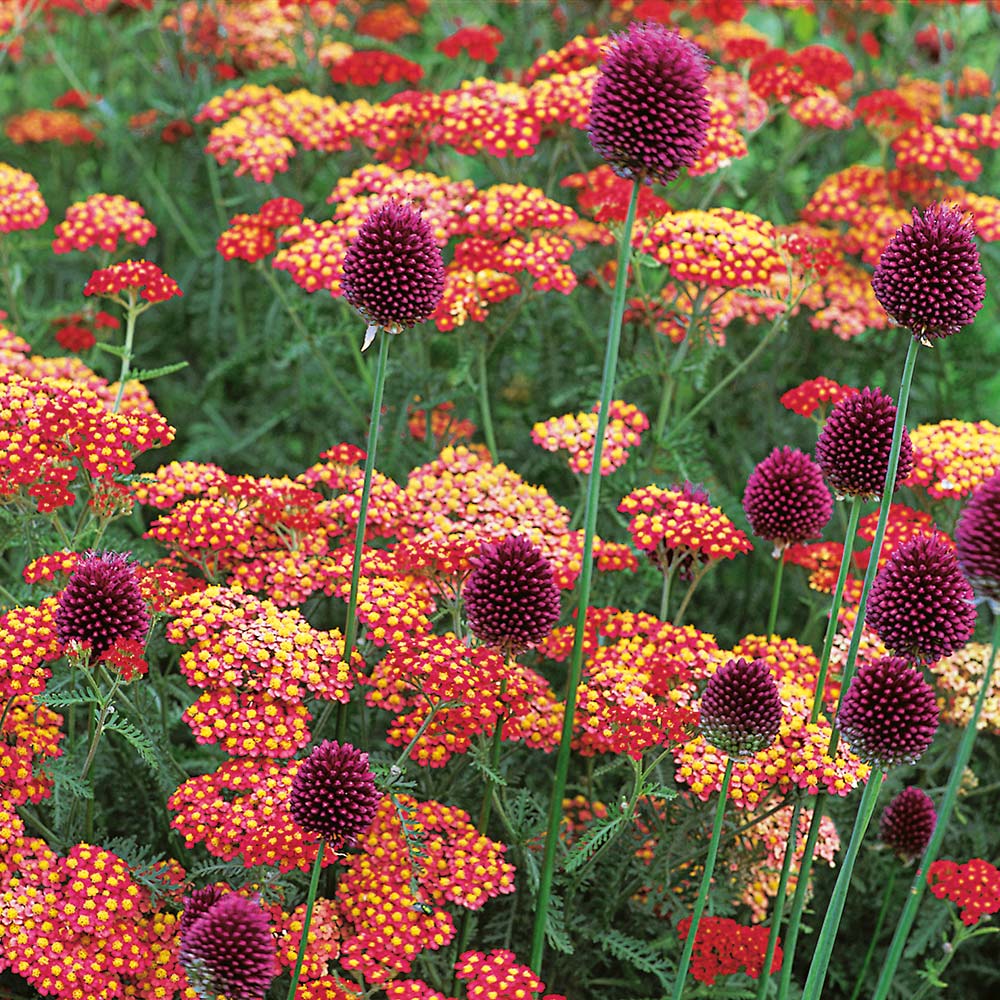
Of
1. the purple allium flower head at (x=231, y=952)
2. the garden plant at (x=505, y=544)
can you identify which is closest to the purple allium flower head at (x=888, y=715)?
the garden plant at (x=505, y=544)

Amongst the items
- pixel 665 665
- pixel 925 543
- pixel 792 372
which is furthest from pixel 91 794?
pixel 792 372

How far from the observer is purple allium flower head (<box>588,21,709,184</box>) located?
9.43ft

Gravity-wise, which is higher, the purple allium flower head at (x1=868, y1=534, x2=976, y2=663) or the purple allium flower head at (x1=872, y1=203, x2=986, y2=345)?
the purple allium flower head at (x1=872, y1=203, x2=986, y2=345)

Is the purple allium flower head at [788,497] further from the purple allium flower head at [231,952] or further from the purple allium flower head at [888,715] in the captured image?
the purple allium flower head at [231,952]

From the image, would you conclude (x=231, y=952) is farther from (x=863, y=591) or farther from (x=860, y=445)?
(x=860, y=445)

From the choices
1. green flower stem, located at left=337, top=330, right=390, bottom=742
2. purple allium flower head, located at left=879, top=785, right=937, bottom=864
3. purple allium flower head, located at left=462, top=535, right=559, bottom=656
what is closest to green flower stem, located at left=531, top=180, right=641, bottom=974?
purple allium flower head, located at left=462, top=535, right=559, bottom=656

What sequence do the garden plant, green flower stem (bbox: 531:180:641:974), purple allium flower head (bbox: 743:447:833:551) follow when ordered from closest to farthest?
green flower stem (bbox: 531:180:641:974) < the garden plant < purple allium flower head (bbox: 743:447:833:551)

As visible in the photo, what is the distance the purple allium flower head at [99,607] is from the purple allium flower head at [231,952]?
70 cm

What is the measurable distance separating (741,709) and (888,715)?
292 millimetres

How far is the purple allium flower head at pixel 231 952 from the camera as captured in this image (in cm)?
274

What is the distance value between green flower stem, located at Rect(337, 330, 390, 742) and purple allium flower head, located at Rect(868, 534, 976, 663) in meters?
1.15

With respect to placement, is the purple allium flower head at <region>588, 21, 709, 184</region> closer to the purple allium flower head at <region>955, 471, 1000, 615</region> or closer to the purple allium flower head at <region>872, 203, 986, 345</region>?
the purple allium flower head at <region>872, 203, 986, 345</region>

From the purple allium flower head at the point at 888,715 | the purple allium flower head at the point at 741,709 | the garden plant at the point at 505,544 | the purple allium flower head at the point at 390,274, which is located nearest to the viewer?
the purple allium flower head at the point at 888,715

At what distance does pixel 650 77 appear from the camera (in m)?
2.89
